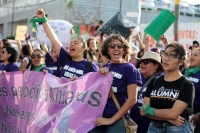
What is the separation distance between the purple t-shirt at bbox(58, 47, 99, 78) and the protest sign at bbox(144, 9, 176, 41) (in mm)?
3328

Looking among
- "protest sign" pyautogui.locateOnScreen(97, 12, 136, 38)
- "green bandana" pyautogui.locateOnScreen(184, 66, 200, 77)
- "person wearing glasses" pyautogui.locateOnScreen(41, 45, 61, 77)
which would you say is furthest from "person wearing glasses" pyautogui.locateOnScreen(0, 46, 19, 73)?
"green bandana" pyautogui.locateOnScreen(184, 66, 200, 77)

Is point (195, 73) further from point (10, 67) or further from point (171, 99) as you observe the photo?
point (10, 67)

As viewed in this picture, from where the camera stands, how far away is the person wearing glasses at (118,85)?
4.48m

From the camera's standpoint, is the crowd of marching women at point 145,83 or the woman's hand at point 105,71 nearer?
the crowd of marching women at point 145,83

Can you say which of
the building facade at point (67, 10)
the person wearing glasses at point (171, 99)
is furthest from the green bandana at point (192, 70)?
the building facade at point (67, 10)

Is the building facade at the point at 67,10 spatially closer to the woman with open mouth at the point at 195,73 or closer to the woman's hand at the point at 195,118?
the woman with open mouth at the point at 195,73

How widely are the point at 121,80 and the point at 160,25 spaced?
4.19 m

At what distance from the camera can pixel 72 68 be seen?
540 centimetres

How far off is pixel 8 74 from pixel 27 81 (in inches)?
15.1

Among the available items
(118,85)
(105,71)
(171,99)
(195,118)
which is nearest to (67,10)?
(195,118)

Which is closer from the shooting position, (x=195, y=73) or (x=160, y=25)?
(x=195, y=73)

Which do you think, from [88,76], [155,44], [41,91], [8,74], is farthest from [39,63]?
[155,44]

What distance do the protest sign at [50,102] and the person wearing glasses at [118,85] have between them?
0.27 ft

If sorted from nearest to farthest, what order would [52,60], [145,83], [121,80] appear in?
[121,80] → [145,83] → [52,60]
